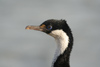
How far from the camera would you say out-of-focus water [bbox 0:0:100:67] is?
48.3ft

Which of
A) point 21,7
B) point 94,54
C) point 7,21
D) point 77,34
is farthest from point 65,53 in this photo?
point 21,7

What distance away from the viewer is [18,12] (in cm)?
1788

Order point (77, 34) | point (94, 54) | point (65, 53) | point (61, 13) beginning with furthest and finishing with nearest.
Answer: point (61, 13) → point (77, 34) → point (94, 54) → point (65, 53)

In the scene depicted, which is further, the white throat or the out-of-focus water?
the out-of-focus water

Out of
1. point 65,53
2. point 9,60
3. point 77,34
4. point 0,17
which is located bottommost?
point 65,53

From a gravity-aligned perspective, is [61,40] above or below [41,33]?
below

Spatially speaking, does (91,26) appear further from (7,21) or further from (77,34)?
(7,21)

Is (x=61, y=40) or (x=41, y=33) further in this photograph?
(x=41, y=33)

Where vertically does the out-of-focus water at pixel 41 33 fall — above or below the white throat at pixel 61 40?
above

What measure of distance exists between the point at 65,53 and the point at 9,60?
6.93m

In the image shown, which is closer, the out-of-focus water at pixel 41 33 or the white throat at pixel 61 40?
the white throat at pixel 61 40

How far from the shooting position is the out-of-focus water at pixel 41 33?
14719 mm

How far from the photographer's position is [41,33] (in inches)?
626

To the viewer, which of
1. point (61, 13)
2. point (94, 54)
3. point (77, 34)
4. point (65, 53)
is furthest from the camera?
point (61, 13)
